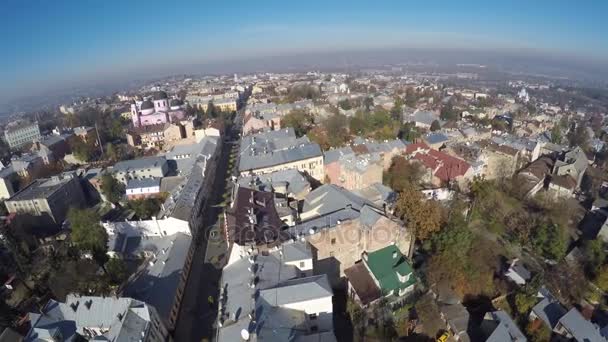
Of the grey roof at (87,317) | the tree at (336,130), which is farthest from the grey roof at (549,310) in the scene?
the tree at (336,130)

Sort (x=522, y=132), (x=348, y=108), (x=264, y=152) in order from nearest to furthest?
(x=264, y=152) < (x=522, y=132) < (x=348, y=108)

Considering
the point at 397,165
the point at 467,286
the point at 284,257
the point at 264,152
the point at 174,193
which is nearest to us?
the point at 284,257

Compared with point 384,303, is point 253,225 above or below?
above

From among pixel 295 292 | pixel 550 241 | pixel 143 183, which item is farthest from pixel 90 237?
pixel 550 241

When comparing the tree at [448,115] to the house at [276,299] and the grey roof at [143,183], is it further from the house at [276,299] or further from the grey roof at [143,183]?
the house at [276,299]

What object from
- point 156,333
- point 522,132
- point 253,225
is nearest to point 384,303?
point 253,225

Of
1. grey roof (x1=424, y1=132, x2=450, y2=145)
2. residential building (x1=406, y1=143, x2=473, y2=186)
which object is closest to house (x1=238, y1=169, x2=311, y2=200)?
residential building (x1=406, y1=143, x2=473, y2=186)

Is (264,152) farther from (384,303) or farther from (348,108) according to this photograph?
(348,108)
